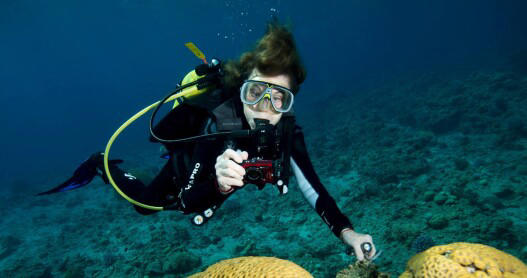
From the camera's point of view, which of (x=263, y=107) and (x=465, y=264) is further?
(x=263, y=107)

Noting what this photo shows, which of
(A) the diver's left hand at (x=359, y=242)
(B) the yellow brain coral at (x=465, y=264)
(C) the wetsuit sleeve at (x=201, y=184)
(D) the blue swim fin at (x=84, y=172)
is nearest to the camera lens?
(B) the yellow brain coral at (x=465, y=264)

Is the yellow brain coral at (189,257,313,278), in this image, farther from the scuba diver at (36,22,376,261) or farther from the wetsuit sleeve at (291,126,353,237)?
the wetsuit sleeve at (291,126,353,237)

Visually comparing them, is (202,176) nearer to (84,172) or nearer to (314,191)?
(314,191)

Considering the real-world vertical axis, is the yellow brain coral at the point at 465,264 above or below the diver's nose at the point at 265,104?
below

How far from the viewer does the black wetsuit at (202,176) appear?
104 inches

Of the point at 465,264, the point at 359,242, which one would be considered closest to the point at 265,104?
the point at 359,242

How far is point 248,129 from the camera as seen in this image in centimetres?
290

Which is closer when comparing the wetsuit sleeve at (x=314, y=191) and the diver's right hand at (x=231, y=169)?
the diver's right hand at (x=231, y=169)

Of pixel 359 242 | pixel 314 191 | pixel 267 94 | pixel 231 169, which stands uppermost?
pixel 267 94

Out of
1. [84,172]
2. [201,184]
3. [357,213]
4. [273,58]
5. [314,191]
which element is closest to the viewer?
[201,184]

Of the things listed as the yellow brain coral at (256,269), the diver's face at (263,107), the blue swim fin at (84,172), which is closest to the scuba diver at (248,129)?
the diver's face at (263,107)

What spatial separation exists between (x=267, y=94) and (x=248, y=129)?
0.45 metres

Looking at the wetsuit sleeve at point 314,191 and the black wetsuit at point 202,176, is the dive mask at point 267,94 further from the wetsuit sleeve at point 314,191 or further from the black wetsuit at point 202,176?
the wetsuit sleeve at point 314,191

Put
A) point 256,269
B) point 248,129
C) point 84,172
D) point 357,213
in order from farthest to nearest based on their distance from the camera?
point 357,213 → point 84,172 → point 248,129 → point 256,269
